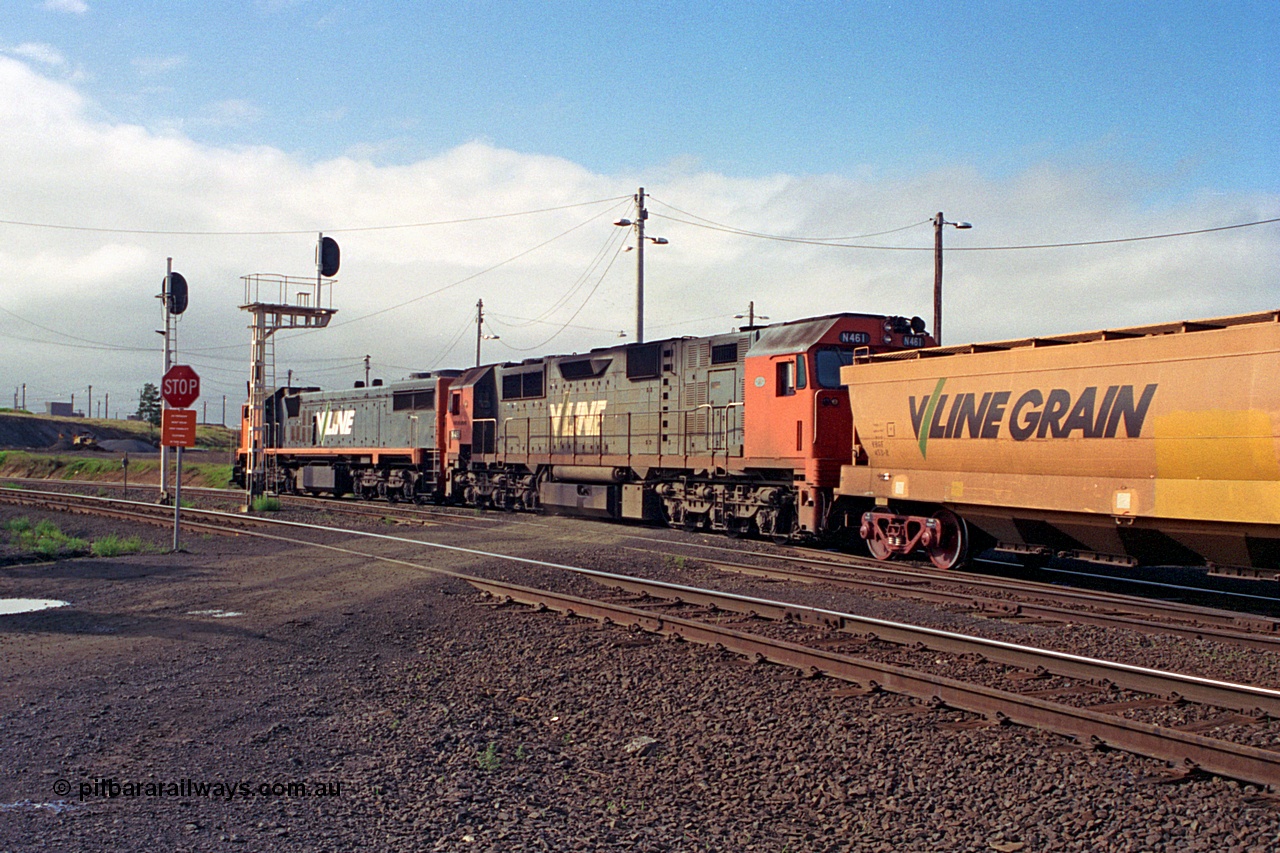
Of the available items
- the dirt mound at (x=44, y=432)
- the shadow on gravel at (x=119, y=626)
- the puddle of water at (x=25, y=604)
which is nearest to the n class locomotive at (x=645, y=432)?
the shadow on gravel at (x=119, y=626)

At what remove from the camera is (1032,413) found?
11820mm

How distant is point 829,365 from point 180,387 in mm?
10142

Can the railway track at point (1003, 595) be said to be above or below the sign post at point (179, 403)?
below

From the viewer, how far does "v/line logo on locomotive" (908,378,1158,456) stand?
10.8 meters

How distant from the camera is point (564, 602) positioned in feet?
33.1

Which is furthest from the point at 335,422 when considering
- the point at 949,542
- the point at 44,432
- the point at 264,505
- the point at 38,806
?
the point at 44,432

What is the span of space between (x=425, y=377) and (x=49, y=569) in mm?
14751

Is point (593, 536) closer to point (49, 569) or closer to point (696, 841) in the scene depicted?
point (49, 569)

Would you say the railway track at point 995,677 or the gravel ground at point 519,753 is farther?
the railway track at point 995,677

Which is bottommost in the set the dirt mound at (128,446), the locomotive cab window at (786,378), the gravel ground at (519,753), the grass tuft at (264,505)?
the gravel ground at (519,753)

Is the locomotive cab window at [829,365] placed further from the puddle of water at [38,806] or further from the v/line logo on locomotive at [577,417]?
the puddle of water at [38,806]

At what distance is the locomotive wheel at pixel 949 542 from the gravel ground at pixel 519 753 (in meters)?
4.14

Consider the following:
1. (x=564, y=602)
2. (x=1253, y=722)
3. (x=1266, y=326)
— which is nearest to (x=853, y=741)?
(x=1253, y=722)

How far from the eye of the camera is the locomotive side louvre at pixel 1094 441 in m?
9.74
